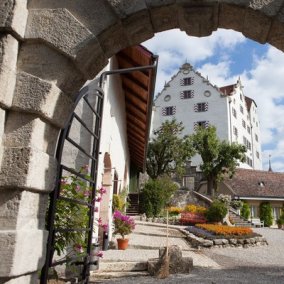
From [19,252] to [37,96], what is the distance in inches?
41.6

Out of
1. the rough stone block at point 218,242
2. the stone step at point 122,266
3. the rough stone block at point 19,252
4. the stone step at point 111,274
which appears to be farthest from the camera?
the rough stone block at point 218,242

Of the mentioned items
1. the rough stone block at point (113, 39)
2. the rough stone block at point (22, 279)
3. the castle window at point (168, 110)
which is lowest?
the rough stone block at point (22, 279)

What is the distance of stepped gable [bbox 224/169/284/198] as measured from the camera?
1080 inches

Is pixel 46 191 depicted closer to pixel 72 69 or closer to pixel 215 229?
pixel 72 69

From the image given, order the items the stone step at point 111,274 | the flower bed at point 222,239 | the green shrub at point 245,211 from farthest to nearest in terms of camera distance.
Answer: the green shrub at point 245,211 < the flower bed at point 222,239 < the stone step at point 111,274

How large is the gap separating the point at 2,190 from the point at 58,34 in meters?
1.18

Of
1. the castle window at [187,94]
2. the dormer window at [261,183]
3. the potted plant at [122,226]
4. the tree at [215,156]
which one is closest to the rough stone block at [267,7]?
the potted plant at [122,226]

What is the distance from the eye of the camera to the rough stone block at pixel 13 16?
7.89ft

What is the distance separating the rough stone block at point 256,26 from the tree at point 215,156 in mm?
25529

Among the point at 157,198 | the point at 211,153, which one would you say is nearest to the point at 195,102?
the point at 211,153

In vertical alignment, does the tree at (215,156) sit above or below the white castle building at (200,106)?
below

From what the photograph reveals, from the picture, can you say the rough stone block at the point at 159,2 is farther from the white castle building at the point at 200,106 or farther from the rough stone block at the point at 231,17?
the white castle building at the point at 200,106

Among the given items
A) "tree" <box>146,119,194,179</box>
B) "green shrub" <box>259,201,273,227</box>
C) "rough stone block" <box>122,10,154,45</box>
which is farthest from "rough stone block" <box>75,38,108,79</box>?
"green shrub" <box>259,201,273,227</box>

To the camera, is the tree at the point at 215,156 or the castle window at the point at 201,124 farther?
the castle window at the point at 201,124
